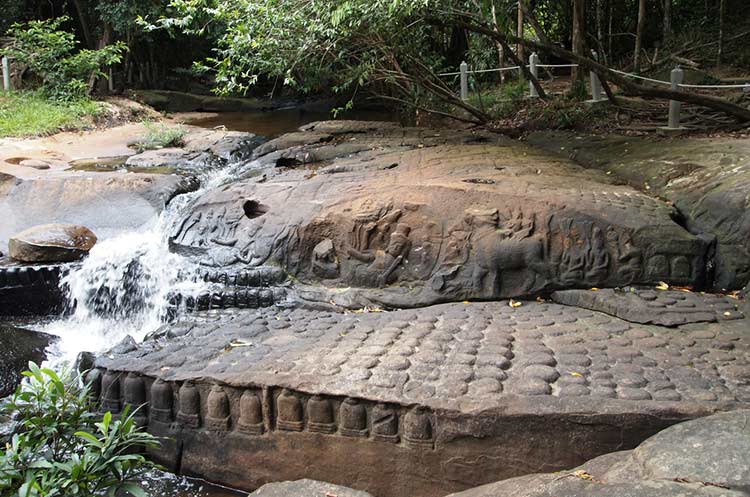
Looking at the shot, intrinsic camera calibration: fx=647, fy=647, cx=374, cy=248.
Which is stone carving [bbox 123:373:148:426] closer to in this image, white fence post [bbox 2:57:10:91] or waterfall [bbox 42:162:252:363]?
waterfall [bbox 42:162:252:363]

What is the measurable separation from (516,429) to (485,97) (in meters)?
10.3

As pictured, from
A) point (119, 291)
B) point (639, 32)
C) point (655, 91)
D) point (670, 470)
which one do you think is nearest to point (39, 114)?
point (119, 291)

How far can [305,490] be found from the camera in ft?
10.2

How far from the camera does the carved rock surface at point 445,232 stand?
16.5 feet

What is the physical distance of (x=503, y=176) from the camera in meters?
6.20

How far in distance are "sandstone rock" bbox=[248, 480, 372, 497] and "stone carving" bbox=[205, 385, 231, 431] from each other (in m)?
0.72

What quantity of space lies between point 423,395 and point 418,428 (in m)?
0.17

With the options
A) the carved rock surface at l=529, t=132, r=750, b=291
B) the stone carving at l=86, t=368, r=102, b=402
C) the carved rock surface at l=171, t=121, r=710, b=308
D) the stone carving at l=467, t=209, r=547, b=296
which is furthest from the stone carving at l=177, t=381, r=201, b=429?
the carved rock surface at l=529, t=132, r=750, b=291

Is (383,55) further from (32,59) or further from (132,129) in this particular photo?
(32,59)

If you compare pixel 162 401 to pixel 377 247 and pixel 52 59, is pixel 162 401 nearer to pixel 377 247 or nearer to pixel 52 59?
pixel 377 247

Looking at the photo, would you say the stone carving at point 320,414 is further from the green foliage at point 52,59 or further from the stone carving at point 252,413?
the green foliage at point 52,59

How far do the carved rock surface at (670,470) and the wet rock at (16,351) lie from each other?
4.03m

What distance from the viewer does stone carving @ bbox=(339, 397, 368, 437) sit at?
11.5 ft

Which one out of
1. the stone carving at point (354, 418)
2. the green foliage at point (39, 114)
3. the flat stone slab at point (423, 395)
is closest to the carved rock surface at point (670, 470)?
the flat stone slab at point (423, 395)
